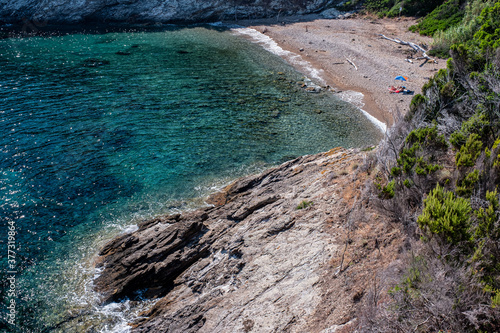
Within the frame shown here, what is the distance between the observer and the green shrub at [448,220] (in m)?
6.73

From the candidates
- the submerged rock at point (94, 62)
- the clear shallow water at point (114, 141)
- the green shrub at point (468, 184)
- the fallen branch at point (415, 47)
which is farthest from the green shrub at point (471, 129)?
the submerged rock at point (94, 62)

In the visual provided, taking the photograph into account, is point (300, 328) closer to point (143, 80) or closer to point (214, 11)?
point (143, 80)

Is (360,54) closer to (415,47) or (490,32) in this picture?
(415,47)

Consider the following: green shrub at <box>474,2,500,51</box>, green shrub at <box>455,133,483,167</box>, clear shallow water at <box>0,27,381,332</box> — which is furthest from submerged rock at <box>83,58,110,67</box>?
green shrub at <box>455,133,483,167</box>

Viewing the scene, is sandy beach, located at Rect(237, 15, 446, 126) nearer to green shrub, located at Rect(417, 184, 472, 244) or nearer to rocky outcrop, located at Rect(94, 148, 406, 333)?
rocky outcrop, located at Rect(94, 148, 406, 333)

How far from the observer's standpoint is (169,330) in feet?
32.7

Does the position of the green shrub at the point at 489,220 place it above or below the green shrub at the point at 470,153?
below

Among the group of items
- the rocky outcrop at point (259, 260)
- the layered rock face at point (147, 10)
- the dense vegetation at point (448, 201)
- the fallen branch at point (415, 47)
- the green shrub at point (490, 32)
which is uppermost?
the layered rock face at point (147, 10)

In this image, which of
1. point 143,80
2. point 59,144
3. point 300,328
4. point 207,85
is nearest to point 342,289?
point 300,328

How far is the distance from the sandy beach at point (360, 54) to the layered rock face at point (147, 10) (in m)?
4.56

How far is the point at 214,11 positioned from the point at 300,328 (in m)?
58.3

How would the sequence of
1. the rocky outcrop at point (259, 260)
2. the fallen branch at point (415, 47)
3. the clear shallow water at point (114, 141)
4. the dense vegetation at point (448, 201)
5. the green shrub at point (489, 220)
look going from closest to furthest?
the dense vegetation at point (448, 201) → the green shrub at point (489, 220) → the rocky outcrop at point (259, 260) → the clear shallow water at point (114, 141) → the fallen branch at point (415, 47)

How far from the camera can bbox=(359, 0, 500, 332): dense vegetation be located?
19.6 ft

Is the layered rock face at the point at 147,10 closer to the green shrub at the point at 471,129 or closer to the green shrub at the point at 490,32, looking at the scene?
the green shrub at the point at 490,32
